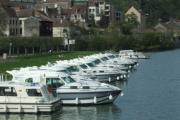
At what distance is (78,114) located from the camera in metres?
45.3

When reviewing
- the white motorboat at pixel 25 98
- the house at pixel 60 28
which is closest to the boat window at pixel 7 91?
the white motorboat at pixel 25 98

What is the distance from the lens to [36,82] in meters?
47.4

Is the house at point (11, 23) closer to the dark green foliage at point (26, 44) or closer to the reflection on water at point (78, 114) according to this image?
the dark green foliage at point (26, 44)

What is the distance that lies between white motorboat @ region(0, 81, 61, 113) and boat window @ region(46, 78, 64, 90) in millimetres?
3489

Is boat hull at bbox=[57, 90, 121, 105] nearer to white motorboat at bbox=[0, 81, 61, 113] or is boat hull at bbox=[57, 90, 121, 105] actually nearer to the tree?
white motorboat at bbox=[0, 81, 61, 113]

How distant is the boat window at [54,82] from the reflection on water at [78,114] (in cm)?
189

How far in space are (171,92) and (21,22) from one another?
9327cm

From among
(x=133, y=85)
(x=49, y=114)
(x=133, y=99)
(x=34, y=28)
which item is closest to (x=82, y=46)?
(x=34, y=28)

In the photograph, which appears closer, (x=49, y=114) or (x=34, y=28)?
(x=49, y=114)

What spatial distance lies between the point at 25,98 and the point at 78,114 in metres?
4.88

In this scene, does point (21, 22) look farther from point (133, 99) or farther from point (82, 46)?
point (133, 99)

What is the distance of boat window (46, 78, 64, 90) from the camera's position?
155 ft

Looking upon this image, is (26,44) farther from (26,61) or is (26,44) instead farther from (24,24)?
(26,61)

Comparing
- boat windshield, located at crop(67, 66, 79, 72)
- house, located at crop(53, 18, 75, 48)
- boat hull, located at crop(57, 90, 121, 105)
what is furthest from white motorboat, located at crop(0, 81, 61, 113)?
house, located at crop(53, 18, 75, 48)
